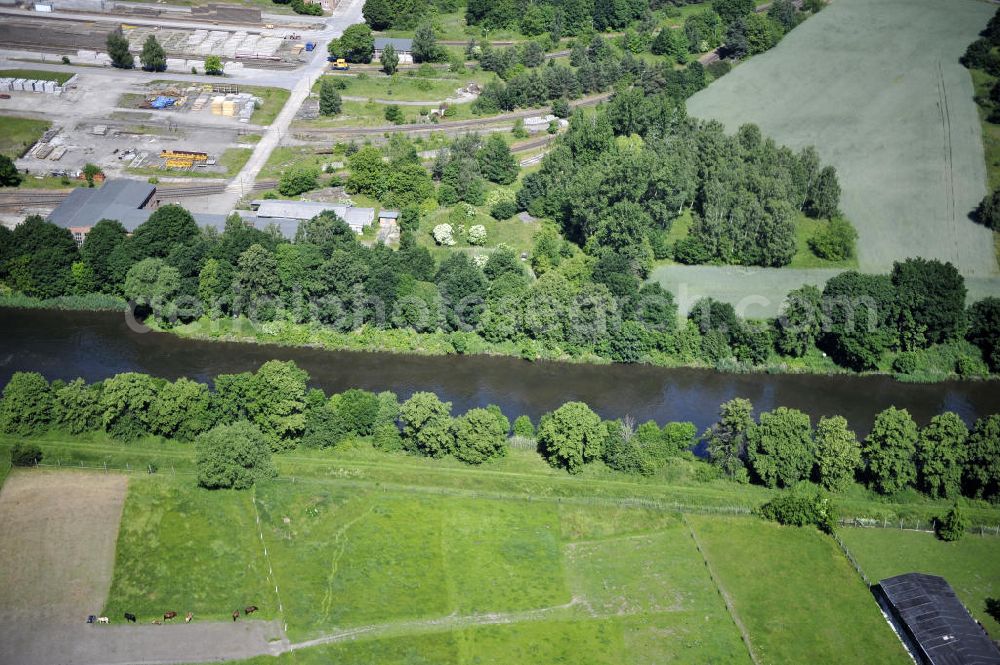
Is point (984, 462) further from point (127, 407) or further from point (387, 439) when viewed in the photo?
point (127, 407)

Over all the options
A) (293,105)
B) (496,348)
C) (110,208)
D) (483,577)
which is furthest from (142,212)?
(483,577)

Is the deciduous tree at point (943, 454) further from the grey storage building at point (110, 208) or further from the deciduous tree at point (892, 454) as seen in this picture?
the grey storage building at point (110, 208)

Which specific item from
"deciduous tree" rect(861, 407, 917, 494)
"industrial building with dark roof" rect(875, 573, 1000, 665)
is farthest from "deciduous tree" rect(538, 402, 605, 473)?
"industrial building with dark roof" rect(875, 573, 1000, 665)

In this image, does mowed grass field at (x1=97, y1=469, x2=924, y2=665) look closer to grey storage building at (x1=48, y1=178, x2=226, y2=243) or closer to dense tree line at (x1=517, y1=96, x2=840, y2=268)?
dense tree line at (x1=517, y1=96, x2=840, y2=268)

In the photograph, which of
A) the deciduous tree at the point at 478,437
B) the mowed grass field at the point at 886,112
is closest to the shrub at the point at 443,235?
the deciduous tree at the point at 478,437

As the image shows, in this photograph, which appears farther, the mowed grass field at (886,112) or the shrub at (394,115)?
the shrub at (394,115)
